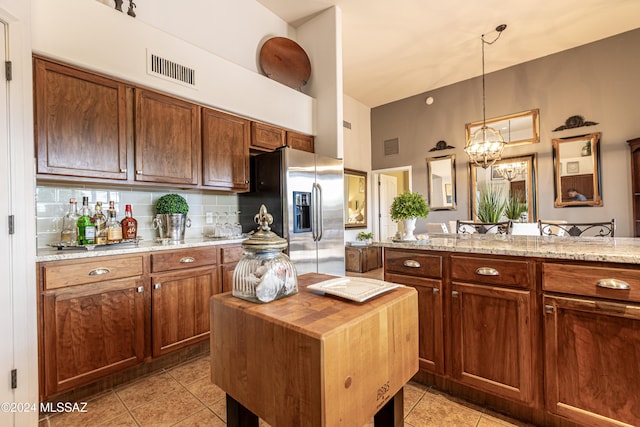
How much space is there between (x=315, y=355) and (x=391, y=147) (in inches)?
241

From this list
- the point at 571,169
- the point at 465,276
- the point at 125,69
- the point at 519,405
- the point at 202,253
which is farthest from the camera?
the point at 571,169

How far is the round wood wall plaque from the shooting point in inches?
133

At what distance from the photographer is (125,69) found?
210 cm

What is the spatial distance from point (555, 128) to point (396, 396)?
5335 millimetres

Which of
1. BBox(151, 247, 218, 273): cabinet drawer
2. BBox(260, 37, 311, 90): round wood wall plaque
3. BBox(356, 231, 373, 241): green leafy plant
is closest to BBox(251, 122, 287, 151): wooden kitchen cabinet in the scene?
BBox(260, 37, 311, 90): round wood wall plaque

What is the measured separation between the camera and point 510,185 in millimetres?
4949

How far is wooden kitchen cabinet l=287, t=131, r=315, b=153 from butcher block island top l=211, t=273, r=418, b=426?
2.55 m

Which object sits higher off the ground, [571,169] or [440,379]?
[571,169]

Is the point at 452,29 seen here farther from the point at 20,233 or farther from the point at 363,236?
the point at 20,233

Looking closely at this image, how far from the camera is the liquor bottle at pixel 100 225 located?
2061 mm

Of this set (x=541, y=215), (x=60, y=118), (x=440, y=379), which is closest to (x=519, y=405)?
(x=440, y=379)

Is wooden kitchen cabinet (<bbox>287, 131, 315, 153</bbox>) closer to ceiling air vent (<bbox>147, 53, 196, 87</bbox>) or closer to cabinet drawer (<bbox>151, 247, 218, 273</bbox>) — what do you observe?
ceiling air vent (<bbox>147, 53, 196, 87</bbox>)

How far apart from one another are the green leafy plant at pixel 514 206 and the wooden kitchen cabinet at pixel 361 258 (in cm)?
237

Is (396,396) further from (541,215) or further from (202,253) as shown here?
(541,215)
